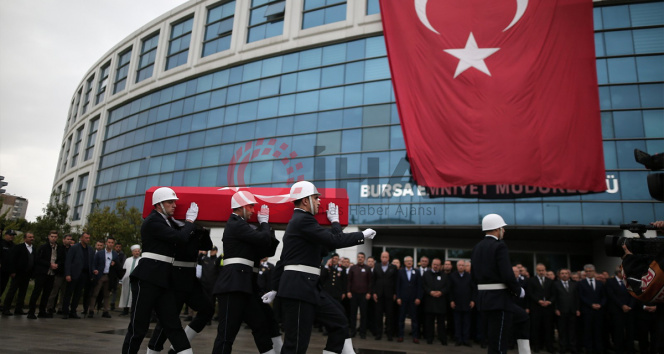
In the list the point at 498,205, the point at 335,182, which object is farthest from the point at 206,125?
the point at 498,205

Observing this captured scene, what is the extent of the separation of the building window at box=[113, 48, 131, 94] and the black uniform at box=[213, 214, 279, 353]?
33268 millimetres

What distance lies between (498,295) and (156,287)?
12.8 ft

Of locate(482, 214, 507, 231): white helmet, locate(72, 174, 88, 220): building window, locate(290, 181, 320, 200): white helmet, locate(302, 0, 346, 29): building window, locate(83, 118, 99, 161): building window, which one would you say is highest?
locate(302, 0, 346, 29): building window

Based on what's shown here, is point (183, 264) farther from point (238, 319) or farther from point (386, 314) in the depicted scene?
point (386, 314)

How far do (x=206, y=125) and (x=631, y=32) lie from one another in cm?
2196

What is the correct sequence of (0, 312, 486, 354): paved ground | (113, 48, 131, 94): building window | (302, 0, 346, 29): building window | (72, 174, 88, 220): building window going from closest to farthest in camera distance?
1. (0, 312, 486, 354): paved ground
2. (302, 0, 346, 29): building window
3. (113, 48, 131, 94): building window
4. (72, 174, 88, 220): building window

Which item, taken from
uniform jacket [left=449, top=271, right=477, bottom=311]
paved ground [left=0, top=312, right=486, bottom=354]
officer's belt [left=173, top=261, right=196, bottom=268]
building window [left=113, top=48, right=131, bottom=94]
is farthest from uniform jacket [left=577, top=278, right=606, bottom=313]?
building window [left=113, top=48, right=131, bottom=94]

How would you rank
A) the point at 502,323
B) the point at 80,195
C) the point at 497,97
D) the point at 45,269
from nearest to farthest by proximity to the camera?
the point at 502,323, the point at 45,269, the point at 497,97, the point at 80,195

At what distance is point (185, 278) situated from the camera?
5.18 meters

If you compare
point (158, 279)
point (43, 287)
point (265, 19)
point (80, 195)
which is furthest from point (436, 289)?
point (80, 195)

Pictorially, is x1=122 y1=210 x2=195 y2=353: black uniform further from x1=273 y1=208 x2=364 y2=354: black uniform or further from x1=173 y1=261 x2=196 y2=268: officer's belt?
x1=273 y1=208 x2=364 y2=354: black uniform

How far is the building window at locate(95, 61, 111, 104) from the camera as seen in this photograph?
3703cm

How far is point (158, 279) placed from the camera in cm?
477

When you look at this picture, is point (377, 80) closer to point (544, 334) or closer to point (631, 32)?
point (631, 32)
